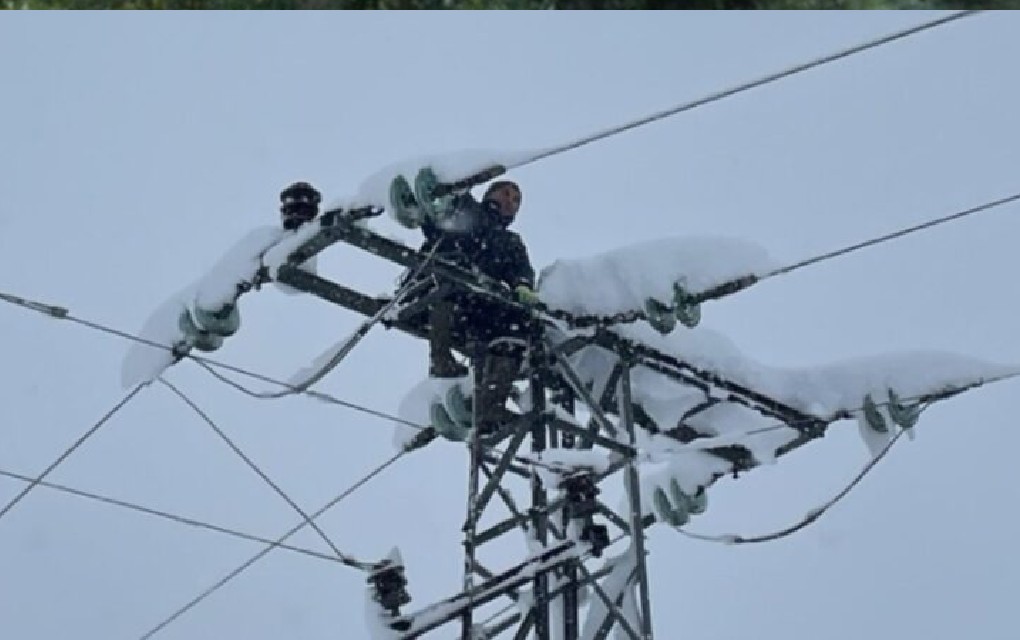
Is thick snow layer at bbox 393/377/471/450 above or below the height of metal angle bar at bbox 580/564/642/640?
above

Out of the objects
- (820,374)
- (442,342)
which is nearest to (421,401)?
(442,342)

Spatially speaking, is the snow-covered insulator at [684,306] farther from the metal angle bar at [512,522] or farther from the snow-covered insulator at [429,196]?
the snow-covered insulator at [429,196]

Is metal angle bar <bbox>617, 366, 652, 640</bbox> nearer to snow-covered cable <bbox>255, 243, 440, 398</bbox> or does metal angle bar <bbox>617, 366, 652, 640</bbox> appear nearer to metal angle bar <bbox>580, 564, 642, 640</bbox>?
metal angle bar <bbox>580, 564, 642, 640</bbox>

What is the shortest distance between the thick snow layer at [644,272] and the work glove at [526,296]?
52 millimetres

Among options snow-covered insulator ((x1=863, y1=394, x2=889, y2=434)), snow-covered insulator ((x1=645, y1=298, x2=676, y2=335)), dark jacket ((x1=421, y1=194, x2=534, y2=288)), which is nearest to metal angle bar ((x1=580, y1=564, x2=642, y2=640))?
snow-covered insulator ((x1=645, y1=298, x2=676, y2=335))

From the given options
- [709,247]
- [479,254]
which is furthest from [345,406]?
[709,247]

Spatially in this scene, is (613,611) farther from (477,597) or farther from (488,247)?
(488,247)

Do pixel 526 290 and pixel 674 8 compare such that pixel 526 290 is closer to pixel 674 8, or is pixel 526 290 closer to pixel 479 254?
pixel 479 254

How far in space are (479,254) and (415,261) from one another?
0.42 metres

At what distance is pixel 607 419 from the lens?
8.11 m

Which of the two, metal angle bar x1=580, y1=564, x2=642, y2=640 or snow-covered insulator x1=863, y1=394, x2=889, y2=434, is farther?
snow-covered insulator x1=863, y1=394, x2=889, y2=434

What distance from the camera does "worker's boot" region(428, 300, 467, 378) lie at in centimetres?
786

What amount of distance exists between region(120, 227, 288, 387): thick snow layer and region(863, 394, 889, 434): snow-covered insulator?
2.38m

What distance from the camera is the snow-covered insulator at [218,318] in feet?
26.1
